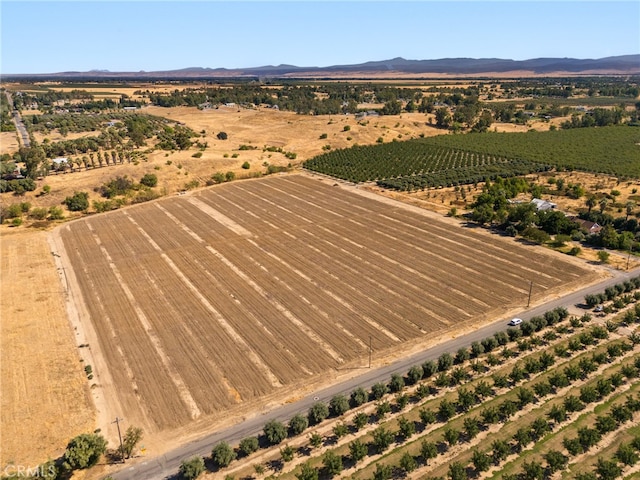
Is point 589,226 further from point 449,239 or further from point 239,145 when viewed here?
point 239,145

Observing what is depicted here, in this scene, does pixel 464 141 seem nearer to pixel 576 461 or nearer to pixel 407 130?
pixel 407 130

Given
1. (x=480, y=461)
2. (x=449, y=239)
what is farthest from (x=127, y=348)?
(x=449, y=239)

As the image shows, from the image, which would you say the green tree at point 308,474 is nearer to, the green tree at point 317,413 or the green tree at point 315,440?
the green tree at point 315,440

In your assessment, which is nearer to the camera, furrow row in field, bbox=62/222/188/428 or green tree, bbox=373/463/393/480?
green tree, bbox=373/463/393/480

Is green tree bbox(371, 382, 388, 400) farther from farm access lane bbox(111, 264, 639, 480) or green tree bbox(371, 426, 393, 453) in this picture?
green tree bbox(371, 426, 393, 453)

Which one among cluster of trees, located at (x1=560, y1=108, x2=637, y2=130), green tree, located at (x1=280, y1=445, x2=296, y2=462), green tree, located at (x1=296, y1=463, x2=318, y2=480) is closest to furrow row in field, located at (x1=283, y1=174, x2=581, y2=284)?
green tree, located at (x1=280, y1=445, x2=296, y2=462)

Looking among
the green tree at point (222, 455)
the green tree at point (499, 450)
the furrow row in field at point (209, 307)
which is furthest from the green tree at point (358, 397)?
the green tree at point (222, 455)
